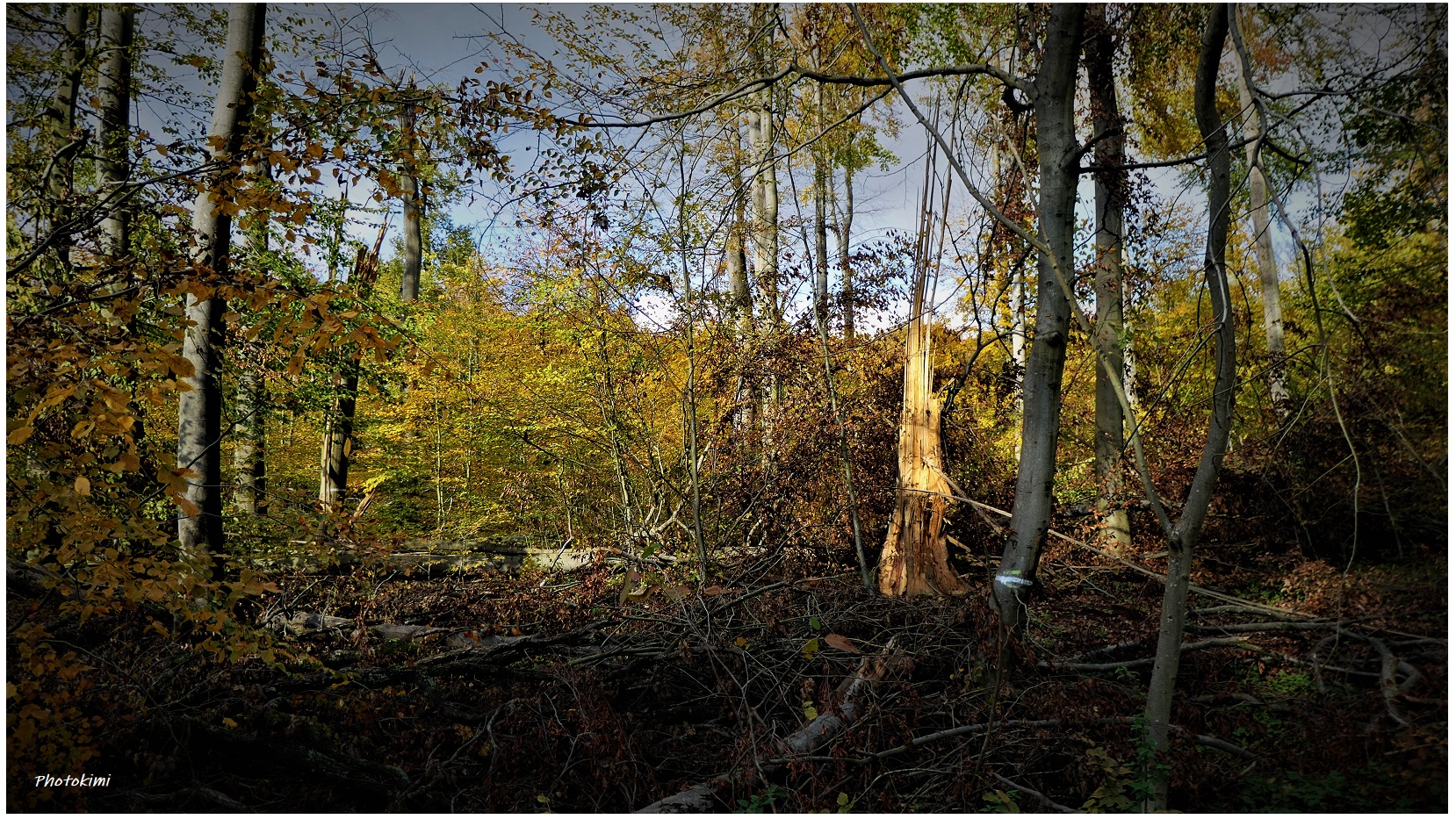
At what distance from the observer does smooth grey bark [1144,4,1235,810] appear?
2.83 meters

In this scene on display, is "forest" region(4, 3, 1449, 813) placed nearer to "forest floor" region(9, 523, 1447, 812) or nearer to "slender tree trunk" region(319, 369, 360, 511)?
"forest floor" region(9, 523, 1447, 812)

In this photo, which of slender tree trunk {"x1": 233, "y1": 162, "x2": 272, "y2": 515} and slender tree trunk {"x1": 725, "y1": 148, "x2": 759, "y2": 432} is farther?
slender tree trunk {"x1": 725, "y1": 148, "x2": 759, "y2": 432}

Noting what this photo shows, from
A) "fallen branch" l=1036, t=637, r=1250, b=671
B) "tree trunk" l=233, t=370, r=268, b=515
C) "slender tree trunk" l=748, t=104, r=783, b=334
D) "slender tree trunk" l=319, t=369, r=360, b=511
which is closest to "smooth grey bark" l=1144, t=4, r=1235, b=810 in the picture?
"fallen branch" l=1036, t=637, r=1250, b=671

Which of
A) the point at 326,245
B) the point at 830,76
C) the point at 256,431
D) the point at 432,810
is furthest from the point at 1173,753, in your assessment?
the point at 326,245

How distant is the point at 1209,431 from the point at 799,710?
97.3 inches

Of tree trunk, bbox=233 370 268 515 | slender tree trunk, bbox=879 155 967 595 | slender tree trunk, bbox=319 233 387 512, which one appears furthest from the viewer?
slender tree trunk, bbox=319 233 387 512

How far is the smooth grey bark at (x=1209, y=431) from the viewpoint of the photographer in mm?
2828

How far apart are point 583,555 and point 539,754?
3914 mm

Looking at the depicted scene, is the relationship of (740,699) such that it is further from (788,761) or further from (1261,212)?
(1261,212)

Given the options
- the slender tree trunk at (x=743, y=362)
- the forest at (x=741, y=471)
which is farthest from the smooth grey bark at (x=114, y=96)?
the slender tree trunk at (x=743, y=362)

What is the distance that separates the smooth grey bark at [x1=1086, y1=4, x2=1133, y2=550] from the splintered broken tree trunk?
146 cm

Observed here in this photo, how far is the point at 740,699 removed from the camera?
4328 millimetres

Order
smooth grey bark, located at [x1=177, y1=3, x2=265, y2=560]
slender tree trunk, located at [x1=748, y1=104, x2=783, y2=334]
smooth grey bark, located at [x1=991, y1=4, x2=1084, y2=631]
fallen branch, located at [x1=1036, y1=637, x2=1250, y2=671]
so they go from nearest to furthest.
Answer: smooth grey bark, located at [x1=991, y1=4, x2=1084, y2=631]
fallen branch, located at [x1=1036, y1=637, x2=1250, y2=671]
smooth grey bark, located at [x1=177, y1=3, x2=265, y2=560]
slender tree trunk, located at [x1=748, y1=104, x2=783, y2=334]

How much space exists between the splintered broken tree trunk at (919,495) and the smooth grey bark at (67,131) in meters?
5.24
